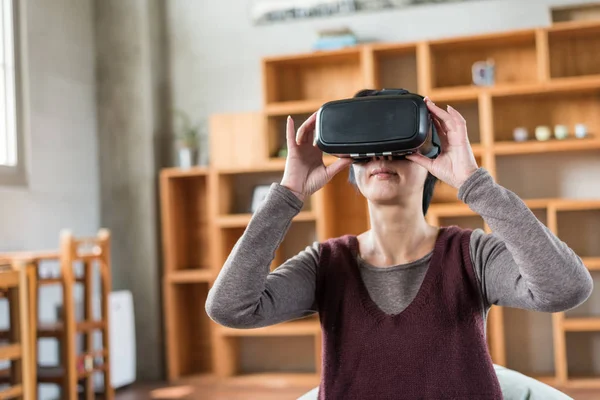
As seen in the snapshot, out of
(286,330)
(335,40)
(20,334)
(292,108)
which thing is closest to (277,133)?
(292,108)

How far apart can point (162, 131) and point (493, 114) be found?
2.00 metres

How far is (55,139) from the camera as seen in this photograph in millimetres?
4176

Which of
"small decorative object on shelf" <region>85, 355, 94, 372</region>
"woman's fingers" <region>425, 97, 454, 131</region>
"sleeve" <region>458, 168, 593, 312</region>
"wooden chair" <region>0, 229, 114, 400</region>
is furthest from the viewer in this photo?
"small decorative object on shelf" <region>85, 355, 94, 372</region>

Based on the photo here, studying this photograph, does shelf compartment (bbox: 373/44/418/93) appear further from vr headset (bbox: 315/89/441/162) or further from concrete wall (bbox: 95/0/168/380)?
vr headset (bbox: 315/89/441/162)

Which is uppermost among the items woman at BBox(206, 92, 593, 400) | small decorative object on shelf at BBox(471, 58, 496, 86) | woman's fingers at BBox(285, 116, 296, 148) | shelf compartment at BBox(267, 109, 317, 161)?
small decorative object on shelf at BBox(471, 58, 496, 86)

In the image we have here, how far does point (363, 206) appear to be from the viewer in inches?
172

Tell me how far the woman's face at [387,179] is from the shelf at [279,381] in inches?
116

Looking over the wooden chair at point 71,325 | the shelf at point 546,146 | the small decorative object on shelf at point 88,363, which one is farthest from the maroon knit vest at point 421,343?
the shelf at point 546,146

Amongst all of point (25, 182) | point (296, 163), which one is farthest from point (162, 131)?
point (296, 163)

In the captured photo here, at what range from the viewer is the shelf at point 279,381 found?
163 inches

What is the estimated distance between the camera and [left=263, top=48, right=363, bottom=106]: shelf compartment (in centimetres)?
423

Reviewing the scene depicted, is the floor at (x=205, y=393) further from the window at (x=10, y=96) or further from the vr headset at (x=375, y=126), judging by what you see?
the vr headset at (x=375, y=126)

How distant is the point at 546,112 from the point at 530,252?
10.4ft

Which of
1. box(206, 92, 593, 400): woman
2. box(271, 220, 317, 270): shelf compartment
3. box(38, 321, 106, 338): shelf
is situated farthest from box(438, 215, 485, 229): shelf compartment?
box(206, 92, 593, 400): woman
